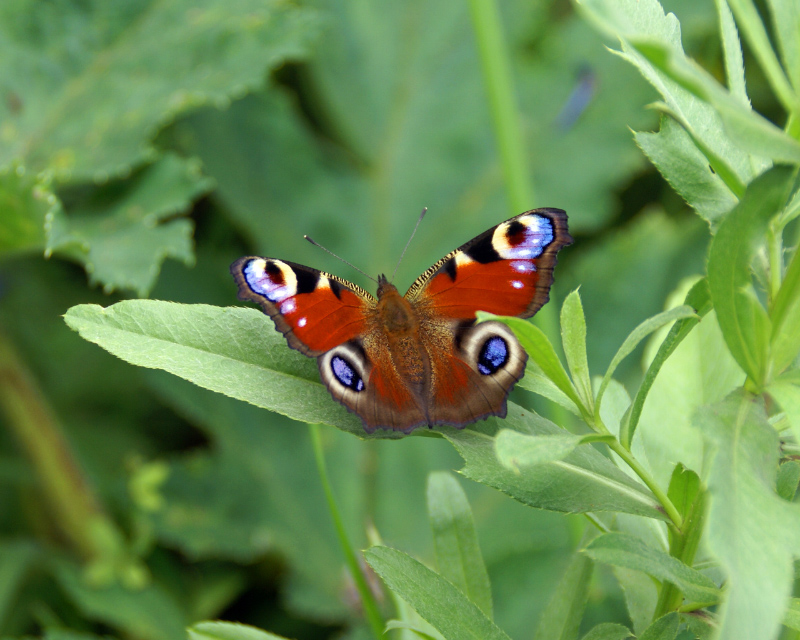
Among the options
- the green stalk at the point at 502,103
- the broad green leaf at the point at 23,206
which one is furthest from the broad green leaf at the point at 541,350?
the broad green leaf at the point at 23,206

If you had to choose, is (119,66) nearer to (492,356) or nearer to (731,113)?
(492,356)

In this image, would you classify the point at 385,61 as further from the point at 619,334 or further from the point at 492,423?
the point at 492,423

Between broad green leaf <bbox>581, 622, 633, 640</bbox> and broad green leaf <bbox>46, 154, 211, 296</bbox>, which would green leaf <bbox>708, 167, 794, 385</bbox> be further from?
broad green leaf <bbox>46, 154, 211, 296</bbox>

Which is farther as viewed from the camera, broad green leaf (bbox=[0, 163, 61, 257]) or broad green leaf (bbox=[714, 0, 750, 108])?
broad green leaf (bbox=[0, 163, 61, 257])

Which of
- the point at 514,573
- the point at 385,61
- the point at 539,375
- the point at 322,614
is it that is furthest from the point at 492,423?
the point at 385,61

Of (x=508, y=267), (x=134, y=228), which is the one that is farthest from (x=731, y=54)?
(x=134, y=228)

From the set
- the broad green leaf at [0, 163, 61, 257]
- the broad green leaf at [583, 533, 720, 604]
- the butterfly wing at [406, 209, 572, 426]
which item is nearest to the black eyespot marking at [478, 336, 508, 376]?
the butterfly wing at [406, 209, 572, 426]

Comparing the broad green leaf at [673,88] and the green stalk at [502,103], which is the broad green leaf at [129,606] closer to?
the green stalk at [502,103]
